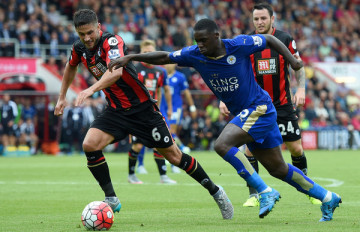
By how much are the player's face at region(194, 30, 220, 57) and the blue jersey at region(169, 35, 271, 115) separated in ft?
0.41

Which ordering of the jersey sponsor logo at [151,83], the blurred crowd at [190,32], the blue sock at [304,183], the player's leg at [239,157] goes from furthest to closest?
the blurred crowd at [190,32]
the jersey sponsor logo at [151,83]
the blue sock at [304,183]
the player's leg at [239,157]

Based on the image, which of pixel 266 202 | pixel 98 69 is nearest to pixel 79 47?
pixel 98 69

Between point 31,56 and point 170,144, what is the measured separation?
19235 millimetres

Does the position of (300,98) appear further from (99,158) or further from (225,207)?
(99,158)

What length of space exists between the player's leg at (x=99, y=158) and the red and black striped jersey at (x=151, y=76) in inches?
211

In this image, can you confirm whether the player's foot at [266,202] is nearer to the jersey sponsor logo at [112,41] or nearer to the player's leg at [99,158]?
the player's leg at [99,158]

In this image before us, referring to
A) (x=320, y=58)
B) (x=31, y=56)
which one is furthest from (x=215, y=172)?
(x=320, y=58)

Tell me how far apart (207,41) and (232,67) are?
0.39 meters

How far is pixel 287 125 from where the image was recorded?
9156mm

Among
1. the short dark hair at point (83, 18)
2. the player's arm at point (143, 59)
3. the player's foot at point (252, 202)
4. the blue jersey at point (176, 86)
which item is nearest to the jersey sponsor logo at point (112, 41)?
the short dark hair at point (83, 18)

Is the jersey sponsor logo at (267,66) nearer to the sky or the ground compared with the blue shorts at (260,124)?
nearer to the sky

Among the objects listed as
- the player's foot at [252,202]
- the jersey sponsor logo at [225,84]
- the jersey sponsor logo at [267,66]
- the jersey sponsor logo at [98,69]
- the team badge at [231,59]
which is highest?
the team badge at [231,59]

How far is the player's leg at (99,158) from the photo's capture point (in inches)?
304

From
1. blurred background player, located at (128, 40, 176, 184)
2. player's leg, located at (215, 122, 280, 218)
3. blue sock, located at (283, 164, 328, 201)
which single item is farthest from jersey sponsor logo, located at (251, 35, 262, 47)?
blurred background player, located at (128, 40, 176, 184)
